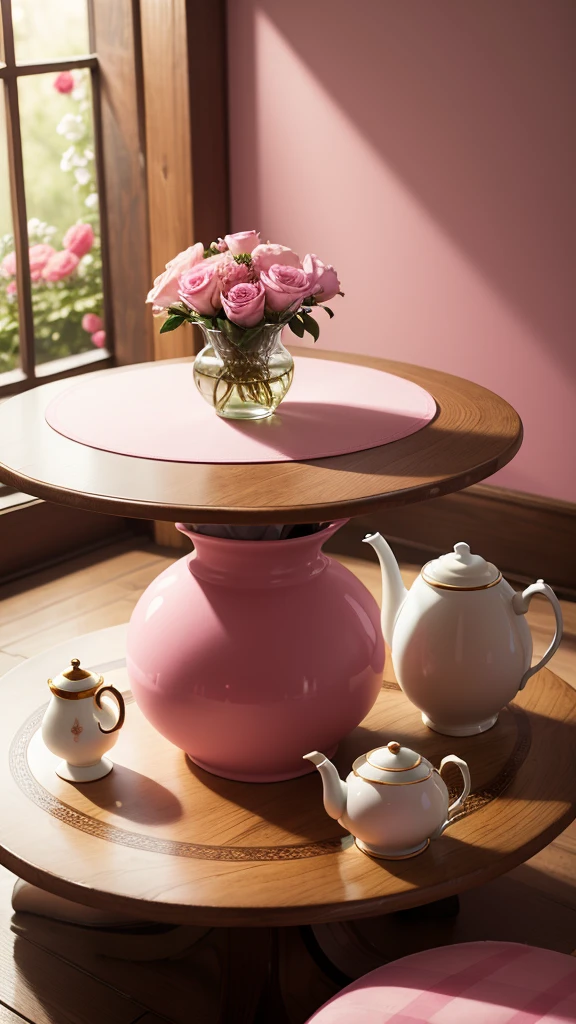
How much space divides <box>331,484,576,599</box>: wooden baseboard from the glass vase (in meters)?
1.40

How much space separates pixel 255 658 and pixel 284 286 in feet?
1.63

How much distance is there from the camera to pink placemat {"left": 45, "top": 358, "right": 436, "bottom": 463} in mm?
1500

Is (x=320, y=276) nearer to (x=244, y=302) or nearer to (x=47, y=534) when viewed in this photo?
(x=244, y=302)

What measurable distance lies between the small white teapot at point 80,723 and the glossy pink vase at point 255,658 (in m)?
0.06

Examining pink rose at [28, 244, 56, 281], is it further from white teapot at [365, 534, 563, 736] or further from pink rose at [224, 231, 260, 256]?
white teapot at [365, 534, 563, 736]

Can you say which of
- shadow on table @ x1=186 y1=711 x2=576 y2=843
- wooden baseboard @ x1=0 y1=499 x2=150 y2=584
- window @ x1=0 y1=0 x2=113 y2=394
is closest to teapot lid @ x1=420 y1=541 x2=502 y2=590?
shadow on table @ x1=186 y1=711 x2=576 y2=843

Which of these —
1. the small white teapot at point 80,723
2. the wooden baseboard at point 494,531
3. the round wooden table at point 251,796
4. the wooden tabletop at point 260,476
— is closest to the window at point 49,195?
the wooden baseboard at point 494,531

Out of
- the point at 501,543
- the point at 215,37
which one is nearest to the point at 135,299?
the point at 215,37

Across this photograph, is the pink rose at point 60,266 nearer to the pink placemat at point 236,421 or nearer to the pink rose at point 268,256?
the pink placemat at point 236,421

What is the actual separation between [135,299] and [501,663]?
179cm

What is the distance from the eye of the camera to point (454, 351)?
290 centimetres

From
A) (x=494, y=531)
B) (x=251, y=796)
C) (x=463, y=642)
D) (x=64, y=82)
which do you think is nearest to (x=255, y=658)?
(x=251, y=796)

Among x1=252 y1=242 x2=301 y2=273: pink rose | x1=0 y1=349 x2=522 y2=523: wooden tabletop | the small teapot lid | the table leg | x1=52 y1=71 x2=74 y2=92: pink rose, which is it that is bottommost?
the table leg

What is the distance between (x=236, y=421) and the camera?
162 cm
